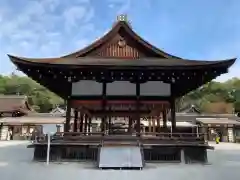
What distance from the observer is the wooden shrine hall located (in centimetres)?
1287

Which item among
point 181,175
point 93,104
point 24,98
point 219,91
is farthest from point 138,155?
point 219,91

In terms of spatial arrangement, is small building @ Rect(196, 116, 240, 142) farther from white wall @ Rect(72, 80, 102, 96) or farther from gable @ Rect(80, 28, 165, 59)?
white wall @ Rect(72, 80, 102, 96)

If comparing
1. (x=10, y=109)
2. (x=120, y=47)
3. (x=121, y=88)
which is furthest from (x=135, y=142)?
(x=10, y=109)

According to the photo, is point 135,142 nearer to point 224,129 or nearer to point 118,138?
point 118,138

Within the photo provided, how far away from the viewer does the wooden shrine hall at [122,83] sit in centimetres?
1287

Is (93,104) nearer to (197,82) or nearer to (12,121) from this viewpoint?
(197,82)

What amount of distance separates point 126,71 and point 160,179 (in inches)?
234

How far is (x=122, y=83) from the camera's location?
579 inches

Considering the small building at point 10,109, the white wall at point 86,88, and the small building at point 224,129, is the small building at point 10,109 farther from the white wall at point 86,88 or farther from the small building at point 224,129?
the white wall at point 86,88

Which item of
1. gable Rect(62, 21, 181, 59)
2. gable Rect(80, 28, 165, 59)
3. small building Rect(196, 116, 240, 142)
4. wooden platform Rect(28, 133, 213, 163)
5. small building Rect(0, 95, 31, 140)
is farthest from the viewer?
small building Rect(196, 116, 240, 142)

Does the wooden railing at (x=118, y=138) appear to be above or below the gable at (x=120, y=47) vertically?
below

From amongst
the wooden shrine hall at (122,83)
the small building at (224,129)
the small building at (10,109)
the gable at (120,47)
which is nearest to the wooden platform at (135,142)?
the wooden shrine hall at (122,83)

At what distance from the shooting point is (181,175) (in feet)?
30.8

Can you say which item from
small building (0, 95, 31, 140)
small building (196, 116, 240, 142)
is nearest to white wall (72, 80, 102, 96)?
small building (0, 95, 31, 140)
